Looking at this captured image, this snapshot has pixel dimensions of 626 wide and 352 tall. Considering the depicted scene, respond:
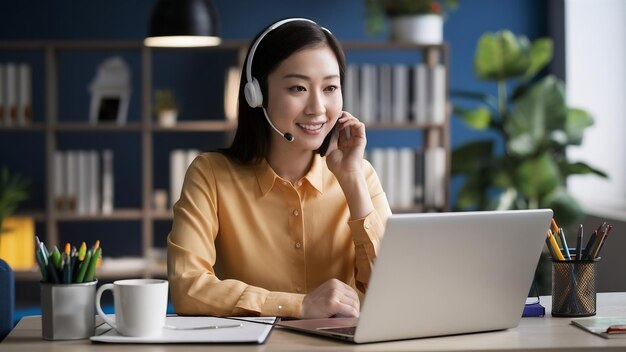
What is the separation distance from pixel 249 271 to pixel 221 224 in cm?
12

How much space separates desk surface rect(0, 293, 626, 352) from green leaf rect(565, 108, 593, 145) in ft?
10.7

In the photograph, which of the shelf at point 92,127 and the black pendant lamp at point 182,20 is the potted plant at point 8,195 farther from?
the black pendant lamp at point 182,20

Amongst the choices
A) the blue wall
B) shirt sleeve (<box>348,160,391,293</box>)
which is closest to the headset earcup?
shirt sleeve (<box>348,160,391,293</box>)

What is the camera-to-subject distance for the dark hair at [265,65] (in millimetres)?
2164

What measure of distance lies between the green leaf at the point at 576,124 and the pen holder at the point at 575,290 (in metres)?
Answer: 3.09

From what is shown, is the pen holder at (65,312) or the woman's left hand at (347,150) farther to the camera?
the woman's left hand at (347,150)

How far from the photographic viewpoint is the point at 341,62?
2.26m

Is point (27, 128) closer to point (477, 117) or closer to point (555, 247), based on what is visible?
point (477, 117)

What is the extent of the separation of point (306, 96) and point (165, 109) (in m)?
2.88

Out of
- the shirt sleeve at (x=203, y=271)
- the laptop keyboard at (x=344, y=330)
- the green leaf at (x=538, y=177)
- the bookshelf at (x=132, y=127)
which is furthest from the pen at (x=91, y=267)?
the green leaf at (x=538, y=177)

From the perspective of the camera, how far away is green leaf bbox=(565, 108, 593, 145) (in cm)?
491

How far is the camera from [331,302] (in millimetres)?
1862

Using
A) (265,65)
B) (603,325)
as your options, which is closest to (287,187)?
(265,65)

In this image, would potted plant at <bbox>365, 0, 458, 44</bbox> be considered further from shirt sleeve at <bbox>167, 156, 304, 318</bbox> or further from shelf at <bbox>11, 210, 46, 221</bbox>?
shirt sleeve at <bbox>167, 156, 304, 318</bbox>
